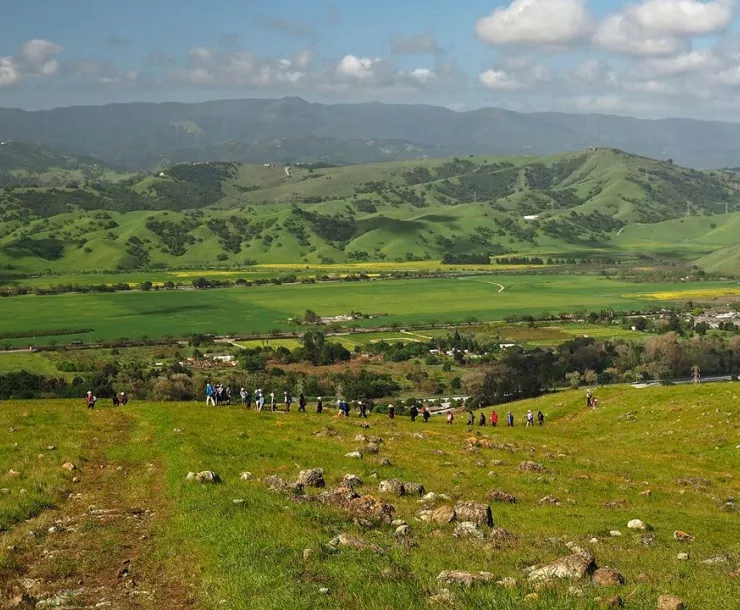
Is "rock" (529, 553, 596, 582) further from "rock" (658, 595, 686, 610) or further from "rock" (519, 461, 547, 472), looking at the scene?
"rock" (519, 461, 547, 472)

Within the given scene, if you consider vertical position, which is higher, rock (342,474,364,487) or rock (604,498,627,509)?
rock (342,474,364,487)

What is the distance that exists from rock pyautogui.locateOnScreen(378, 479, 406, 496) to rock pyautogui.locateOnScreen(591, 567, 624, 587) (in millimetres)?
10561

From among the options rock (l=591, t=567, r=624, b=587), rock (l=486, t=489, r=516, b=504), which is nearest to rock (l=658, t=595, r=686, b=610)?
rock (l=591, t=567, r=624, b=587)

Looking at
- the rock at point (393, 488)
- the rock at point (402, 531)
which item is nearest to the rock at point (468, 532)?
the rock at point (402, 531)

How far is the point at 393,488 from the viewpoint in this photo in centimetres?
2714

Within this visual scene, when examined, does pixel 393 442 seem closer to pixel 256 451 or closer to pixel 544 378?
pixel 256 451

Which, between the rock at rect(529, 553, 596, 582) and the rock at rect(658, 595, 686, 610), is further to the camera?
the rock at rect(529, 553, 596, 582)

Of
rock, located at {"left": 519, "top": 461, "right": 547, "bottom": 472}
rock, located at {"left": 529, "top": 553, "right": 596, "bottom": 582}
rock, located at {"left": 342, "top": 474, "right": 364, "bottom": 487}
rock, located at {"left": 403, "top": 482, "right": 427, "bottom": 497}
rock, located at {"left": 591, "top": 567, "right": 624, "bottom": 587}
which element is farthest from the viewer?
rock, located at {"left": 519, "top": 461, "right": 547, "bottom": 472}

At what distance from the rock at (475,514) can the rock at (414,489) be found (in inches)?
146

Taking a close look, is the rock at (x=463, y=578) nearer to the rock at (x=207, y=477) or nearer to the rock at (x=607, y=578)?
the rock at (x=607, y=578)

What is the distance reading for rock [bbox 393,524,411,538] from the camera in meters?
20.9

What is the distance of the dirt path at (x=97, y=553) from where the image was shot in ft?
56.3

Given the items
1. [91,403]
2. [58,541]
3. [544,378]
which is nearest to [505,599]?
[58,541]

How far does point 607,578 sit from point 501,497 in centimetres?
1133
